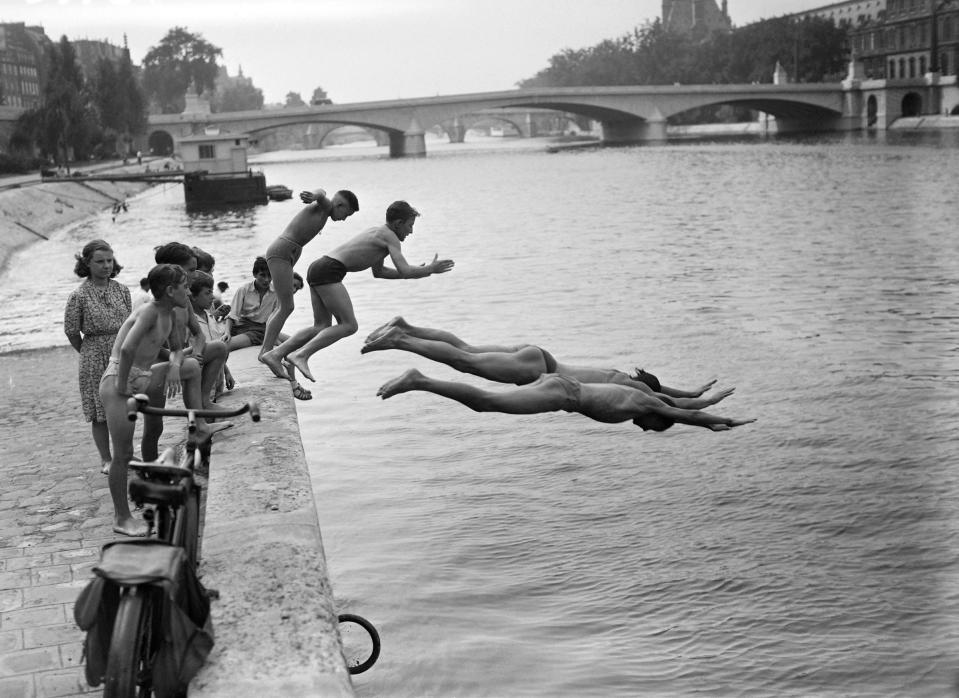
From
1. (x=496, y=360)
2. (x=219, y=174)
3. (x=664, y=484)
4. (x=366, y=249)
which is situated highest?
(x=366, y=249)

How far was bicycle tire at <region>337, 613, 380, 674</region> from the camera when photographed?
646 centimetres

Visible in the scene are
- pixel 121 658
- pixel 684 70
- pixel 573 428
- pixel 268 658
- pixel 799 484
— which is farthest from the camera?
pixel 684 70

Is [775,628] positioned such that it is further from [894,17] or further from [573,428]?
[894,17]

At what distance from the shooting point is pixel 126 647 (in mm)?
4441

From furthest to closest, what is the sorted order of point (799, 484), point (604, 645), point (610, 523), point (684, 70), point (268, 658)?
point (684, 70) → point (799, 484) → point (610, 523) → point (604, 645) → point (268, 658)

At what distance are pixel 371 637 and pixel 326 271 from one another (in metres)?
3.16

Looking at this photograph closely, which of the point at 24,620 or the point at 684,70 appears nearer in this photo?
the point at 24,620

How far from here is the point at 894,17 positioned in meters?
99.9

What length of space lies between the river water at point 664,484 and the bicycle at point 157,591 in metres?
2.57

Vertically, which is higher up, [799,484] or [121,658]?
[121,658]

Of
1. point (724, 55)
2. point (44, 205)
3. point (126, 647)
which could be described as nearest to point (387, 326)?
point (126, 647)

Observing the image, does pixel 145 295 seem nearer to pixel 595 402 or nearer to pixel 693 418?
pixel 595 402

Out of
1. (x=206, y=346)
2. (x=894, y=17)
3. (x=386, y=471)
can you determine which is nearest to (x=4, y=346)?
(x=386, y=471)

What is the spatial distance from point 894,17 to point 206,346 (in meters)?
101
